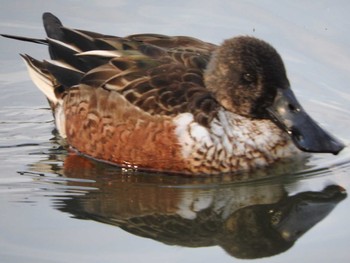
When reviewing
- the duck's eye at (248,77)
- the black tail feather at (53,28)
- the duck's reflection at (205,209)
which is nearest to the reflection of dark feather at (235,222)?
the duck's reflection at (205,209)

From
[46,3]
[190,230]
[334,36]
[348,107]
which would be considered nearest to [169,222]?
[190,230]

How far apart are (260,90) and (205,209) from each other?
1269mm

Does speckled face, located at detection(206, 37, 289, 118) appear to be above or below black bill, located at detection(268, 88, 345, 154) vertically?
above

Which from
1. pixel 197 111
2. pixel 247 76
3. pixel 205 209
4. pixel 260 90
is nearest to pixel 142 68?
pixel 197 111

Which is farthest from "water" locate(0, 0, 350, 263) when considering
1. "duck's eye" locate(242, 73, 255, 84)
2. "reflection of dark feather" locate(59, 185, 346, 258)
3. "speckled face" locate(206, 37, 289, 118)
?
"duck's eye" locate(242, 73, 255, 84)

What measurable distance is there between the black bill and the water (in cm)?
27

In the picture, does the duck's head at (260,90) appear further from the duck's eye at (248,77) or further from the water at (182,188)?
the water at (182,188)

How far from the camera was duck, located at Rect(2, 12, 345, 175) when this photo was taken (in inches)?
334

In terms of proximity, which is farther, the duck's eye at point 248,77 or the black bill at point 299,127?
the duck's eye at point 248,77

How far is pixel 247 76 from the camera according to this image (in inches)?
340

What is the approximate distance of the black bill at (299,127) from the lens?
27.7ft

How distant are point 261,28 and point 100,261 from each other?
547cm

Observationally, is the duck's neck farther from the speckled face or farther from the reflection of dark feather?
the reflection of dark feather

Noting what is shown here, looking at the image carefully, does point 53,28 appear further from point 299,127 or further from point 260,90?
point 299,127
